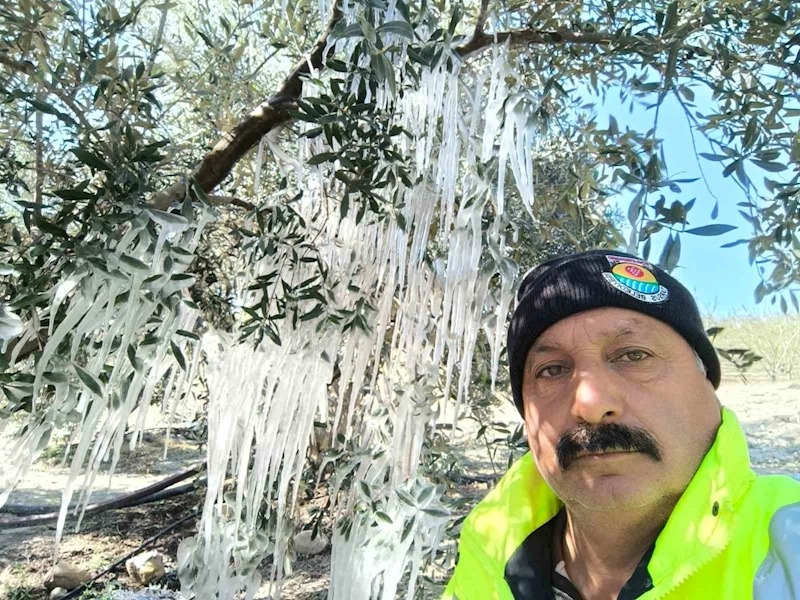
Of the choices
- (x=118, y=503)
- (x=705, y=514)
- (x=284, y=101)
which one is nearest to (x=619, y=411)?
(x=705, y=514)

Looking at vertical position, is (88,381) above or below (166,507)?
above

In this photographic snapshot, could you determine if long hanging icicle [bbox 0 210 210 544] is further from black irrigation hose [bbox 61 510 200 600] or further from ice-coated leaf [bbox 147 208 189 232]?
black irrigation hose [bbox 61 510 200 600]

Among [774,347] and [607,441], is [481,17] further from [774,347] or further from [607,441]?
[774,347]

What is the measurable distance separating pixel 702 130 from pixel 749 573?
4.23 feet

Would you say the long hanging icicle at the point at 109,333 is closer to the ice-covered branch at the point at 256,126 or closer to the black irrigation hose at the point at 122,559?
the ice-covered branch at the point at 256,126

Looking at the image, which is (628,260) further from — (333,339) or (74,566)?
(74,566)

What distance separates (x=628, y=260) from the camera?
1.03 m

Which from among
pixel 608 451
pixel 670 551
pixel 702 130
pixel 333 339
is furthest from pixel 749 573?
pixel 702 130

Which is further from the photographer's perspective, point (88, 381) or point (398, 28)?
point (398, 28)

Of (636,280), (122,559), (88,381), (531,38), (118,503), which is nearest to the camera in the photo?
(636,280)

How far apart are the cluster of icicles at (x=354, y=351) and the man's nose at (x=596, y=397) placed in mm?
462

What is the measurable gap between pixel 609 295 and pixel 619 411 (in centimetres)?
18

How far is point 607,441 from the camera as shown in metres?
0.89

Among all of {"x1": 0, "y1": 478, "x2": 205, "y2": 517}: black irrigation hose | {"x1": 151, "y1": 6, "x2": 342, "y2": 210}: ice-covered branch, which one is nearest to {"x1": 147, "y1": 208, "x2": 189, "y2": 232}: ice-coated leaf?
{"x1": 151, "y1": 6, "x2": 342, "y2": 210}: ice-covered branch
